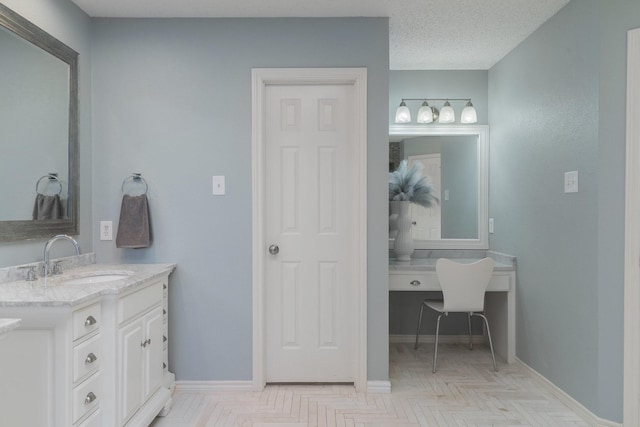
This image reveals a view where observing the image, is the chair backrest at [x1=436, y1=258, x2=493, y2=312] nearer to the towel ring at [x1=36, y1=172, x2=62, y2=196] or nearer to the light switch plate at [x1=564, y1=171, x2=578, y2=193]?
the light switch plate at [x1=564, y1=171, x2=578, y2=193]

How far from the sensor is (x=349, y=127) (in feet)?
9.50

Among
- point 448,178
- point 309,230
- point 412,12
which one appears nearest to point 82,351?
point 309,230

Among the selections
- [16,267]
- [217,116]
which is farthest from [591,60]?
[16,267]

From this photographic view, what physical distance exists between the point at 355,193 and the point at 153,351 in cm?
151

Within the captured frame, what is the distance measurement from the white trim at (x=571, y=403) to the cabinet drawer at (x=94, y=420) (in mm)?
2474

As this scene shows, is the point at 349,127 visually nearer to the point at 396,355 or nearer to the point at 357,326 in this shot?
the point at 357,326

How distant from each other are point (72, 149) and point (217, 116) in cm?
87

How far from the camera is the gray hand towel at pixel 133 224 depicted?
8.87 feet

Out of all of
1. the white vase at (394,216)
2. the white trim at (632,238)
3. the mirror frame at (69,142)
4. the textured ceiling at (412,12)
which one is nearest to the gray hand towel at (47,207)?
the mirror frame at (69,142)

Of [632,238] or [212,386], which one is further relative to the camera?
[212,386]

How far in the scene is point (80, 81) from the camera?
8.79 feet

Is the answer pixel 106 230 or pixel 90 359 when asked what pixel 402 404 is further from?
pixel 106 230

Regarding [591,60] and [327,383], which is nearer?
[591,60]

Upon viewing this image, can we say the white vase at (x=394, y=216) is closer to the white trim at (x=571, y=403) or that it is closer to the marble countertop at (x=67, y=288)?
the white trim at (x=571, y=403)
